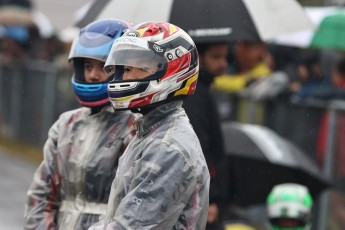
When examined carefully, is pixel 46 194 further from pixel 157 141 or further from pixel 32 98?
pixel 32 98

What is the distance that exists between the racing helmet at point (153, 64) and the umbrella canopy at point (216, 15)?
2.13m

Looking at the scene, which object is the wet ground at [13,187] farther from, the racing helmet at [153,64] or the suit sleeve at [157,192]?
the suit sleeve at [157,192]

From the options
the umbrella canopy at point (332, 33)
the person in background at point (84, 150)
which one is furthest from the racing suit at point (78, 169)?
the umbrella canopy at point (332, 33)

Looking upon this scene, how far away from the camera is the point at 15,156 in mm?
15891

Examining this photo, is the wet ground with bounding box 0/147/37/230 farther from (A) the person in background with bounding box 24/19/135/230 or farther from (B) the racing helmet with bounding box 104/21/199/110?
(B) the racing helmet with bounding box 104/21/199/110

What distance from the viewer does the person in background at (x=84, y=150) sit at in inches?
197

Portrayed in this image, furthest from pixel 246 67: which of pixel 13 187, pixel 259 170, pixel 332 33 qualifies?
pixel 259 170

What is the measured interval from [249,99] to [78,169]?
20.6 ft

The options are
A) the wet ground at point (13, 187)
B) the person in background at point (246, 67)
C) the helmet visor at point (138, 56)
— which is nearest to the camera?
the helmet visor at point (138, 56)

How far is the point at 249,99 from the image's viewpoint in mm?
11164

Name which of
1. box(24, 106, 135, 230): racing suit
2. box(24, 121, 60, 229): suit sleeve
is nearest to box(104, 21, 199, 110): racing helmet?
box(24, 106, 135, 230): racing suit

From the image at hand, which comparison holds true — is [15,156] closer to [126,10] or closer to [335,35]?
[335,35]

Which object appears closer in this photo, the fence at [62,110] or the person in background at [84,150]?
the person in background at [84,150]

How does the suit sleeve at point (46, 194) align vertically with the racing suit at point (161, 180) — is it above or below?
below
